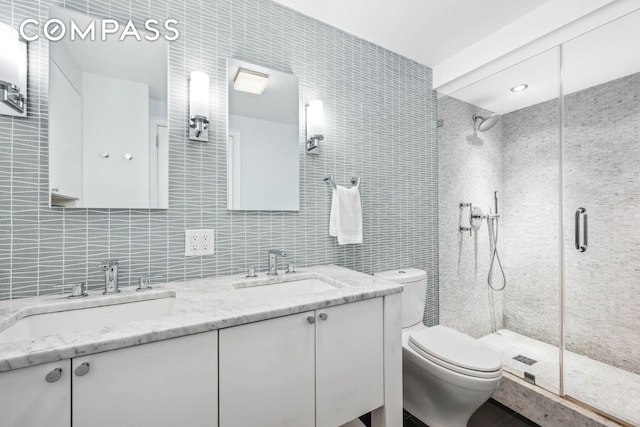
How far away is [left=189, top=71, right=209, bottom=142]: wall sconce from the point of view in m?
1.29

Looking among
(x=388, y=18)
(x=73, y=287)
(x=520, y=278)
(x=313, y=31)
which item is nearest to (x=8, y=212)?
(x=73, y=287)

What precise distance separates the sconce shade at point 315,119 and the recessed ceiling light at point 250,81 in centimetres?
28

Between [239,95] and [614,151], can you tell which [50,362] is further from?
[614,151]

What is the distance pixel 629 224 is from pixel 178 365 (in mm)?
2374

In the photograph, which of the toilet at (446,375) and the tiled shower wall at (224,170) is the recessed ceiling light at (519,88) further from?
the toilet at (446,375)

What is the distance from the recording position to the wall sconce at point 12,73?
0.96m

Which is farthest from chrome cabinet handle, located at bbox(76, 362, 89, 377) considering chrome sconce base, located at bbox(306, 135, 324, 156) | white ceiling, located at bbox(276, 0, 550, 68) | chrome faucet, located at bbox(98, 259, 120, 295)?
white ceiling, located at bbox(276, 0, 550, 68)

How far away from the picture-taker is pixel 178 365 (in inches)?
31.6

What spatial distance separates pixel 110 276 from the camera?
3.65ft

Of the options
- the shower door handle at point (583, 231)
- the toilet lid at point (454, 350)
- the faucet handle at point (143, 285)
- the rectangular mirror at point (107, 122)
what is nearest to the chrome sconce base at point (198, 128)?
the rectangular mirror at point (107, 122)

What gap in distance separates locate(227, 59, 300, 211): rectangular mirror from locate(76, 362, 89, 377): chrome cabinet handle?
83cm

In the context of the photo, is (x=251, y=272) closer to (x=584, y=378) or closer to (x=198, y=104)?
(x=198, y=104)

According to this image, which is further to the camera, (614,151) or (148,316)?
(614,151)

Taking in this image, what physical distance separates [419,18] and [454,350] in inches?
73.5
